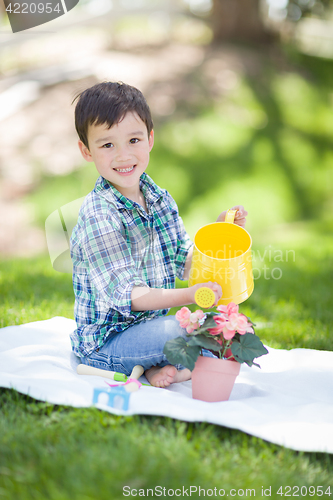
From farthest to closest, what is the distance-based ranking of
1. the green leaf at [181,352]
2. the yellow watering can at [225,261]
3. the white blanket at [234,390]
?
1. the yellow watering can at [225,261]
2. the green leaf at [181,352]
3. the white blanket at [234,390]

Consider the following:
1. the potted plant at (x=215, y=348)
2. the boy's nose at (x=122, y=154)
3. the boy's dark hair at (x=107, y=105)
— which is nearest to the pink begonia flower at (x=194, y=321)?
the potted plant at (x=215, y=348)

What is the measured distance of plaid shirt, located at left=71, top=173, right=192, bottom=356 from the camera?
5.62ft

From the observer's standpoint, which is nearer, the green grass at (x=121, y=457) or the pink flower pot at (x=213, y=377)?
the green grass at (x=121, y=457)

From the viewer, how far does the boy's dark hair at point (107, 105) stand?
5.71ft

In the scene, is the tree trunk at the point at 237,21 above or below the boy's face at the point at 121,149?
above

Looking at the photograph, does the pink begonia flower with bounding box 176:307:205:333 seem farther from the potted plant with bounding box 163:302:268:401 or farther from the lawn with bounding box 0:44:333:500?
the lawn with bounding box 0:44:333:500

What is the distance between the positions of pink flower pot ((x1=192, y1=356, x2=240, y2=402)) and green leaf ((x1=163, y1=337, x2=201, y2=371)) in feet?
0.26

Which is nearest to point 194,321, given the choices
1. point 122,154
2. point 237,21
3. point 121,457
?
point 121,457

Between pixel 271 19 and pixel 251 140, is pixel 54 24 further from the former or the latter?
pixel 251 140

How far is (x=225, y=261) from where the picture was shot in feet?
5.28

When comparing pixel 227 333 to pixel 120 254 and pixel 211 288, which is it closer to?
pixel 211 288

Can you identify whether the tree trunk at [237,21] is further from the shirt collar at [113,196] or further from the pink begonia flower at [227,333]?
the pink begonia flower at [227,333]

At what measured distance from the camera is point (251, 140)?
21.8 feet

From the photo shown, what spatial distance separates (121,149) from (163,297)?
0.59 m
